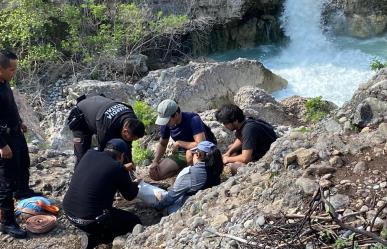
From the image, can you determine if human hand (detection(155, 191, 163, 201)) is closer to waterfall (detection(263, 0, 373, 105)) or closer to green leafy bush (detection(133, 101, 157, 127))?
green leafy bush (detection(133, 101, 157, 127))

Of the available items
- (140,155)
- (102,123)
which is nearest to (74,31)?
(140,155)

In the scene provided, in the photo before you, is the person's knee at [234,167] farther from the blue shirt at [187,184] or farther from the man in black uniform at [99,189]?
the man in black uniform at [99,189]

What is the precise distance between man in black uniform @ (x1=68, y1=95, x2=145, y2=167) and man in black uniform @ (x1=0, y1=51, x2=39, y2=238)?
0.61m

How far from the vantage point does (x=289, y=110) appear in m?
10.5

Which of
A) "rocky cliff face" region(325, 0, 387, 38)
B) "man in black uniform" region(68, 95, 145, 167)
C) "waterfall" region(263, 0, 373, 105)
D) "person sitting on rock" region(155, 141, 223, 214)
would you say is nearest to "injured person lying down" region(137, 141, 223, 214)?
"person sitting on rock" region(155, 141, 223, 214)

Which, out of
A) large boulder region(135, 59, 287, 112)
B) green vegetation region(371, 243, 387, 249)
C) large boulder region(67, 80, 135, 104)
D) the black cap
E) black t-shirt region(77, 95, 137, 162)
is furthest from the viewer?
large boulder region(135, 59, 287, 112)

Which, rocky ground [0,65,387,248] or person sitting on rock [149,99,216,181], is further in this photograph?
person sitting on rock [149,99,216,181]

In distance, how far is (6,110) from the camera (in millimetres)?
5578

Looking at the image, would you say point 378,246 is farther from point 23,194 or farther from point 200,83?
point 200,83

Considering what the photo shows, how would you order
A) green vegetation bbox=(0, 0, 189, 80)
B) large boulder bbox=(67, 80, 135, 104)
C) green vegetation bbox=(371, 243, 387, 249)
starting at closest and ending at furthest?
green vegetation bbox=(371, 243, 387, 249), large boulder bbox=(67, 80, 135, 104), green vegetation bbox=(0, 0, 189, 80)

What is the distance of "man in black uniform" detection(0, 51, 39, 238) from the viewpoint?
5.47 m

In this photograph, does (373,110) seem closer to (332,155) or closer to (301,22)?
(332,155)

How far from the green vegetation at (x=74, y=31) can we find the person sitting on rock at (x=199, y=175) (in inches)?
339

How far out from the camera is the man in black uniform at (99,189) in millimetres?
5172
